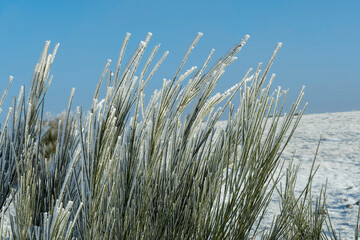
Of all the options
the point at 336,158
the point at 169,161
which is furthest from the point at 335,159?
the point at 169,161

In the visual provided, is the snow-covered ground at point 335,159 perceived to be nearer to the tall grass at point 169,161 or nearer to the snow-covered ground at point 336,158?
the snow-covered ground at point 336,158

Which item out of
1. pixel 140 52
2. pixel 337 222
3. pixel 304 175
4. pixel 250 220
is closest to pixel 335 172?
pixel 304 175

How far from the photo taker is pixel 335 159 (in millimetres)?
9539

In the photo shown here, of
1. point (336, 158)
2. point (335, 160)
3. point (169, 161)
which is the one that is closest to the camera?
point (169, 161)

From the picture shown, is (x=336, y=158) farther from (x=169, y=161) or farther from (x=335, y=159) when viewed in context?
(x=169, y=161)

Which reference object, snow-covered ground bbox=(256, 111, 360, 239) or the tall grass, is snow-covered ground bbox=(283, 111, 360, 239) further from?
the tall grass

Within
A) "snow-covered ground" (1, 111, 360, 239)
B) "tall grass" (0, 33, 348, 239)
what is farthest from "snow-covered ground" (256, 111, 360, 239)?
"tall grass" (0, 33, 348, 239)

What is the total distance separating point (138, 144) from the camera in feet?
6.56

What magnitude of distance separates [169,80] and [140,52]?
34cm

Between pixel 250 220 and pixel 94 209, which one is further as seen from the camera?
pixel 250 220

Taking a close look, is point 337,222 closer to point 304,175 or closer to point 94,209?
point 304,175

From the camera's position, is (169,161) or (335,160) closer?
(169,161)

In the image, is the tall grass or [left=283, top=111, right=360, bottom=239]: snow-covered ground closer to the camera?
the tall grass

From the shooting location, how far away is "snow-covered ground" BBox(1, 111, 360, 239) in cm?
637
